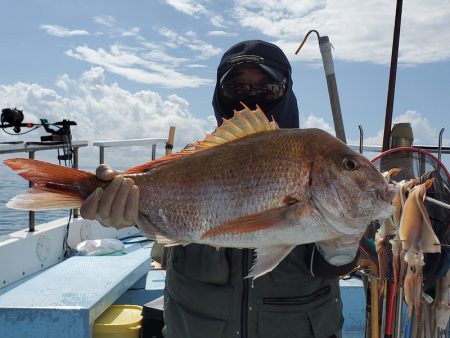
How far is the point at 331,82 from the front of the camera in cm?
443

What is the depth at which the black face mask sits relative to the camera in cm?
316

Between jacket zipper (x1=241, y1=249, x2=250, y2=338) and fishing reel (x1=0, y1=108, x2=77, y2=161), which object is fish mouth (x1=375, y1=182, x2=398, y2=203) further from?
fishing reel (x1=0, y1=108, x2=77, y2=161)

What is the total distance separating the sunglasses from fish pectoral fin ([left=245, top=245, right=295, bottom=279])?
1.37 metres

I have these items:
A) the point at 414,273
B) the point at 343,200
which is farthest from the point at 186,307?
the point at 414,273

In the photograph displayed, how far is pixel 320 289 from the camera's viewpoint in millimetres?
2658

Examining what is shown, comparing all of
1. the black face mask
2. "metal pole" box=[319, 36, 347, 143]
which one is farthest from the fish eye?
"metal pole" box=[319, 36, 347, 143]

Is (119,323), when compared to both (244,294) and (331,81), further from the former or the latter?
(331,81)

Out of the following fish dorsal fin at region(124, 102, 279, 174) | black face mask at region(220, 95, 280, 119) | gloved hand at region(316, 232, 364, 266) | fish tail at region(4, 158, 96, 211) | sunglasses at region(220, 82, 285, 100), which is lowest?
gloved hand at region(316, 232, 364, 266)

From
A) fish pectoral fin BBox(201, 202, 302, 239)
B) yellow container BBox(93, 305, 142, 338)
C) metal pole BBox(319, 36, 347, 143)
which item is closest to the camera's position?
fish pectoral fin BBox(201, 202, 302, 239)

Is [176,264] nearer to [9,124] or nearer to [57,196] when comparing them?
[57,196]

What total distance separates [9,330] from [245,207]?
273 centimetres

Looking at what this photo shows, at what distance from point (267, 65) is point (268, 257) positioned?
1.60 m

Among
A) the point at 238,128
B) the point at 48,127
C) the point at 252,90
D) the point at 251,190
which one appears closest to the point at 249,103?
the point at 252,90

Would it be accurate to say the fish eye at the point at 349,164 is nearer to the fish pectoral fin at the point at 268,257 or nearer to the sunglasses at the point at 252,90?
the fish pectoral fin at the point at 268,257
